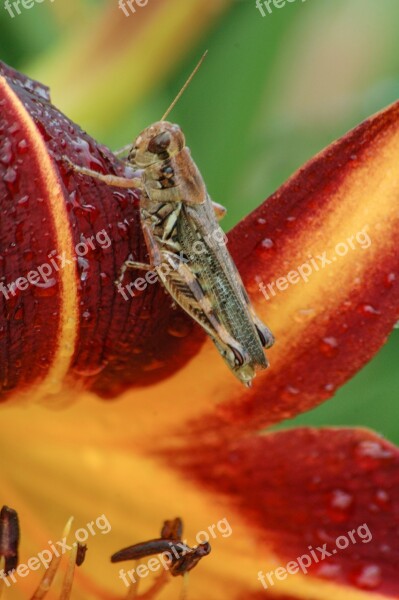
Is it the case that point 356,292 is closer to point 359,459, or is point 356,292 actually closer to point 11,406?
point 359,459

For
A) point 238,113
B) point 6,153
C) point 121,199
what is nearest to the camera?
point 6,153

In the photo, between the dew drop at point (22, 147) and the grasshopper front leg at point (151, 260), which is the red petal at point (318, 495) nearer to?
the grasshopper front leg at point (151, 260)

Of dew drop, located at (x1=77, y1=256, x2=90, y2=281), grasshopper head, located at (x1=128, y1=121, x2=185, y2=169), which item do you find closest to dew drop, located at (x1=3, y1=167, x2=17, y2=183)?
dew drop, located at (x1=77, y1=256, x2=90, y2=281)

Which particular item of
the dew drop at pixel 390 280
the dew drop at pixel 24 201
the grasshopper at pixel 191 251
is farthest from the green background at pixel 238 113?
the dew drop at pixel 24 201

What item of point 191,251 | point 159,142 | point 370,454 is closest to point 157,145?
point 159,142

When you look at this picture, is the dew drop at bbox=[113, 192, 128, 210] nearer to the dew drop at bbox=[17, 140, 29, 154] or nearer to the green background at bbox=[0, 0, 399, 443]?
the dew drop at bbox=[17, 140, 29, 154]

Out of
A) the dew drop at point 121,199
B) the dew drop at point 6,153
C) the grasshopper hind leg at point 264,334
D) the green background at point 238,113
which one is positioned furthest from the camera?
the green background at point 238,113

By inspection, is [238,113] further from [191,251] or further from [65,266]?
[65,266]
